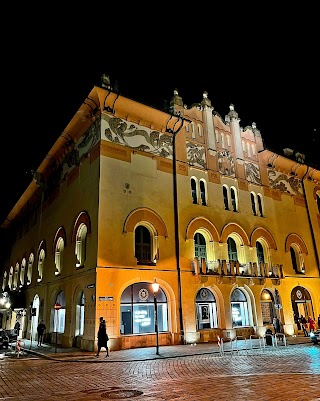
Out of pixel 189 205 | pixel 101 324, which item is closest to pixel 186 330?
pixel 101 324

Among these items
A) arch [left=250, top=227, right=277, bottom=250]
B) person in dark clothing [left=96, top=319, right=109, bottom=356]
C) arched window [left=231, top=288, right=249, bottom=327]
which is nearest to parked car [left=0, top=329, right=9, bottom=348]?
person in dark clothing [left=96, top=319, right=109, bottom=356]

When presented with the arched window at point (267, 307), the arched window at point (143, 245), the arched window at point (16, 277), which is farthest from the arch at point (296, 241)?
the arched window at point (16, 277)

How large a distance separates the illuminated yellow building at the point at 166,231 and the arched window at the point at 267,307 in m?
0.12

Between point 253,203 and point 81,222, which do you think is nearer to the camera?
point 81,222

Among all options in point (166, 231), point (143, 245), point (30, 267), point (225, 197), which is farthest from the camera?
point (30, 267)

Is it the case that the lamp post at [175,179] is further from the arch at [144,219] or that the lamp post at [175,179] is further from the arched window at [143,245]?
the arched window at [143,245]

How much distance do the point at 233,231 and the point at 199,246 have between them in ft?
10.9

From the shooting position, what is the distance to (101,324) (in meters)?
16.3

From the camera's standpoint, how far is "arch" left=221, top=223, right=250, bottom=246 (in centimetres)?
2436

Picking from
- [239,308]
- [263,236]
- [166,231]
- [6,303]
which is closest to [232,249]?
[263,236]

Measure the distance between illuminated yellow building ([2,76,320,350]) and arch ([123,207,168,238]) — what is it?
0.22ft

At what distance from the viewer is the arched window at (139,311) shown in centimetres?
1903

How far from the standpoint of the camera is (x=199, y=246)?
23.4 meters

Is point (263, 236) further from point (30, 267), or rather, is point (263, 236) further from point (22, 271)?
point (22, 271)
